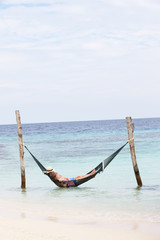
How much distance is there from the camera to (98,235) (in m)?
5.90

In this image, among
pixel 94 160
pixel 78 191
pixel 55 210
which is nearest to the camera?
pixel 55 210

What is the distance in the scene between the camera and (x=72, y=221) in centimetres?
689

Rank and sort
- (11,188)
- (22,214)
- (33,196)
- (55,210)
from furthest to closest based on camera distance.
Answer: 1. (11,188)
2. (33,196)
3. (55,210)
4. (22,214)

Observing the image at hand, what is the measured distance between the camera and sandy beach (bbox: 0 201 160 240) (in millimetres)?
5801

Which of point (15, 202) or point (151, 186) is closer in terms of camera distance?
point (15, 202)

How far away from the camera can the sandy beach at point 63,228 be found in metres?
5.80

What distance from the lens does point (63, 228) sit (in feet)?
20.6

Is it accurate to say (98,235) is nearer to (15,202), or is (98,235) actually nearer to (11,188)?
(15,202)

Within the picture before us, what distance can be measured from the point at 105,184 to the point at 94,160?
7493 millimetres

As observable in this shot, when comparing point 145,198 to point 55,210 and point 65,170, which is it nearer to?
point 55,210

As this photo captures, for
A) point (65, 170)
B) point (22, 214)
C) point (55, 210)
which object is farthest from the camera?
point (65, 170)

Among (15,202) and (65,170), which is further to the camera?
(65,170)

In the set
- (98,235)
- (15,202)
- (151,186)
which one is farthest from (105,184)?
(98,235)

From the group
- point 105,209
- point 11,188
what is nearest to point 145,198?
point 105,209
